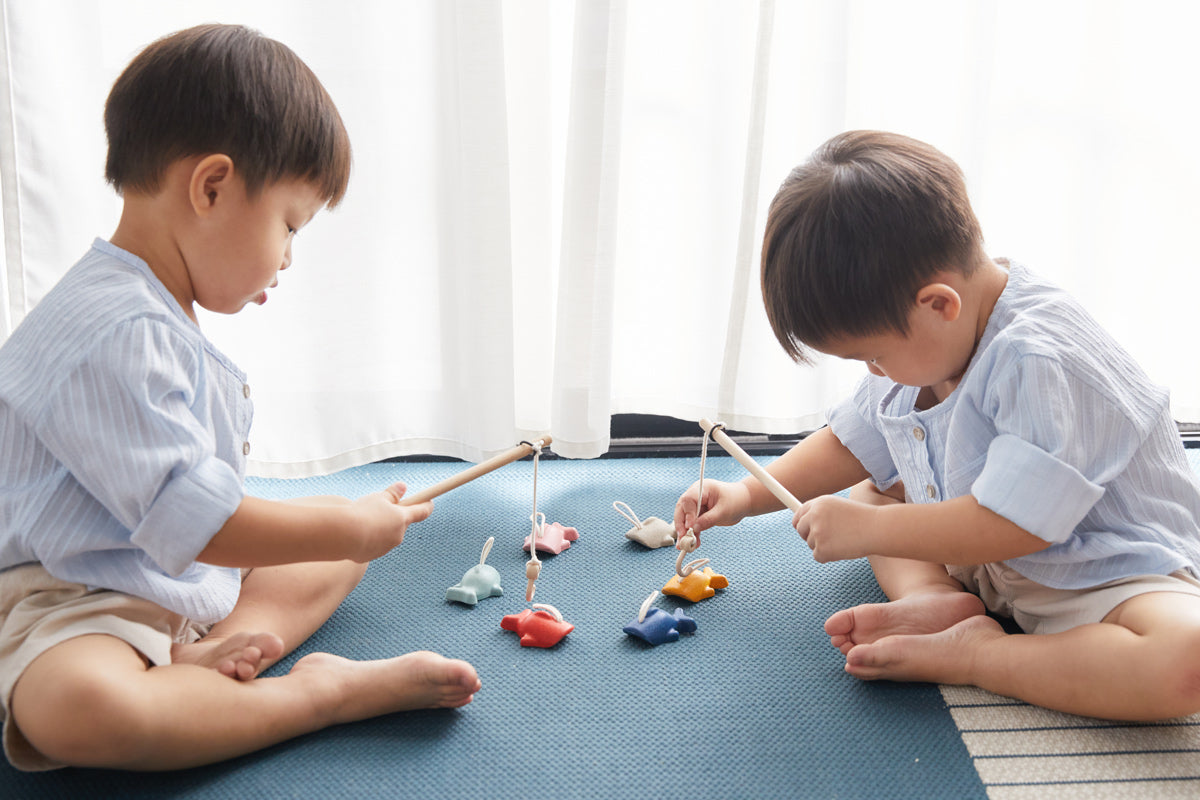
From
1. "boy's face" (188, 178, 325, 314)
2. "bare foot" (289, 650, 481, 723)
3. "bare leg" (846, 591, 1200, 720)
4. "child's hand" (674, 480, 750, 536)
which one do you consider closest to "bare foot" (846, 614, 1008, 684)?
"bare leg" (846, 591, 1200, 720)

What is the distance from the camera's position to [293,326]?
1153 millimetres

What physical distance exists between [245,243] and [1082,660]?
27.8 inches

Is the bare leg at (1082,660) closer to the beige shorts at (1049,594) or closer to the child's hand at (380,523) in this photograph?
the beige shorts at (1049,594)

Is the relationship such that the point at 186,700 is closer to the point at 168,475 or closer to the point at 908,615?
the point at 168,475

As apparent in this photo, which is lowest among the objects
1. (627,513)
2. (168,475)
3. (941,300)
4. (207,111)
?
(627,513)

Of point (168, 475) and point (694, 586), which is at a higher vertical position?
point (168, 475)

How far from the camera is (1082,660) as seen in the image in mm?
753

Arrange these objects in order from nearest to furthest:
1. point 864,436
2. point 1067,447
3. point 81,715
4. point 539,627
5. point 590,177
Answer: point 81,715 → point 1067,447 → point 539,627 → point 864,436 → point 590,177

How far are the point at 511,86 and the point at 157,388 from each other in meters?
0.58

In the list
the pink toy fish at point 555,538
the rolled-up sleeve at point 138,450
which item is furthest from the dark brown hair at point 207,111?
the pink toy fish at point 555,538

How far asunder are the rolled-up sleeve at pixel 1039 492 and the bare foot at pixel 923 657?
11cm

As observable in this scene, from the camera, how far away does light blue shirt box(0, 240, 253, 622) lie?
0.68 metres

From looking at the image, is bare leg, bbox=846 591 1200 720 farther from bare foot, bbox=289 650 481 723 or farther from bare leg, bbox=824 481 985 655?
bare foot, bbox=289 650 481 723

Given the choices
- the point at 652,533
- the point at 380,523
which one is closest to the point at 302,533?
the point at 380,523
